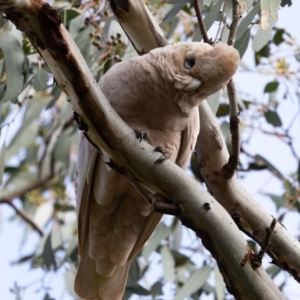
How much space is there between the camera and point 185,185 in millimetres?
1676

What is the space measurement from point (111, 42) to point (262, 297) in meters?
1.56

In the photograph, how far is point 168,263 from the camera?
3.10 meters

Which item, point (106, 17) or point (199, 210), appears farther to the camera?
point (106, 17)

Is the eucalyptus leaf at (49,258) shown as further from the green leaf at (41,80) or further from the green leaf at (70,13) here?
the green leaf at (70,13)

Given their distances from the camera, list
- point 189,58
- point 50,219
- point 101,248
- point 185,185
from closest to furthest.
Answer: point 185,185 < point 189,58 < point 101,248 < point 50,219

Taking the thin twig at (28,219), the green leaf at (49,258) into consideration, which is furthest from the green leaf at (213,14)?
the thin twig at (28,219)

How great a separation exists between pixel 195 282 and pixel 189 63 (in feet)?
4.25

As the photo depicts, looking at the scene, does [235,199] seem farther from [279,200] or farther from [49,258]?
[49,258]

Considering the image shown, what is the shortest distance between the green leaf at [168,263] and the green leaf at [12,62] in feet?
3.66

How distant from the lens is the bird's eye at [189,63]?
1.97m

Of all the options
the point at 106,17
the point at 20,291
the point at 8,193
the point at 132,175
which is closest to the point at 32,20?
the point at 132,175

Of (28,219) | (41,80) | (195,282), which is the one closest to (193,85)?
(41,80)

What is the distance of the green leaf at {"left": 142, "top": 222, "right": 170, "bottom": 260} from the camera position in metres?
3.04

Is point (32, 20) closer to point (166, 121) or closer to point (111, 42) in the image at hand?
point (166, 121)
